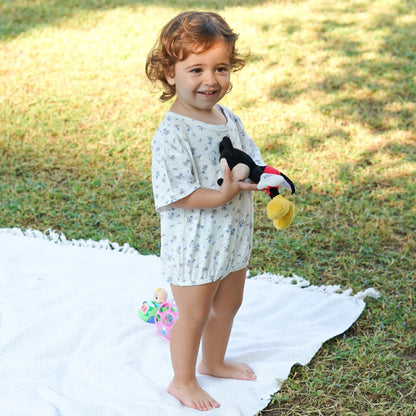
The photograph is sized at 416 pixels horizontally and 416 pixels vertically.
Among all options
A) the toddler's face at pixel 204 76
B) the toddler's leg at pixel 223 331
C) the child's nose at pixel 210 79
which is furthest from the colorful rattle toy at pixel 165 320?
the child's nose at pixel 210 79

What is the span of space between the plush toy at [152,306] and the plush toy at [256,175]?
3.12 feet

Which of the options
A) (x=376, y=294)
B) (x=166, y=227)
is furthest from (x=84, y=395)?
(x=376, y=294)

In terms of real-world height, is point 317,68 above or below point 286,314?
above

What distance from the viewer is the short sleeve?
78.0 inches

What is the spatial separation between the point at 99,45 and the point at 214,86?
4.76 metres

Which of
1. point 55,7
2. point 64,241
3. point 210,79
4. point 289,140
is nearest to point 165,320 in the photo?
point 64,241

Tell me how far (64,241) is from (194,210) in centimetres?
169

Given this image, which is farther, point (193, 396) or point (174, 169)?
point (193, 396)

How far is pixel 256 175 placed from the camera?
2027 mm

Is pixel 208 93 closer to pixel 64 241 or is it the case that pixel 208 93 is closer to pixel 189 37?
pixel 189 37

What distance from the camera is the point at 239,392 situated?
2.40 meters

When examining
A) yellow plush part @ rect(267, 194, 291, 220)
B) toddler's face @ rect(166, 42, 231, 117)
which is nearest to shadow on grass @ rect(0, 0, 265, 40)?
toddler's face @ rect(166, 42, 231, 117)

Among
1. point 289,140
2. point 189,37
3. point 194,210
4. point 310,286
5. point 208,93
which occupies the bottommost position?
point 310,286

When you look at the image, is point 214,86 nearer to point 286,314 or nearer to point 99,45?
point 286,314
